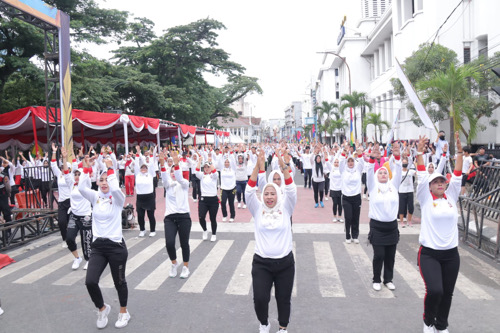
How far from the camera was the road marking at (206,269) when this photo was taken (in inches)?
242

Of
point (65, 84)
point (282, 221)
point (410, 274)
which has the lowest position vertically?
point (410, 274)

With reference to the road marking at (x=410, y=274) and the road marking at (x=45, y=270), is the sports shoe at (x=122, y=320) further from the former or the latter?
the road marking at (x=410, y=274)

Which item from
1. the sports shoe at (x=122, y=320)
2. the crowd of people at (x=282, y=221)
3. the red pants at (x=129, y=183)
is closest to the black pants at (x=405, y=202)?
the crowd of people at (x=282, y=221)

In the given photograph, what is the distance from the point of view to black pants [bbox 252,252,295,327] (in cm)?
405

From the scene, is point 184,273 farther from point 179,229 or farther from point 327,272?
point 327,272

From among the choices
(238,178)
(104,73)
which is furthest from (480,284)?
(104,73)

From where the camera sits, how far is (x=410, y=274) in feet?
21.7

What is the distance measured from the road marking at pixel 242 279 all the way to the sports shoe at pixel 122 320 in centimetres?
157

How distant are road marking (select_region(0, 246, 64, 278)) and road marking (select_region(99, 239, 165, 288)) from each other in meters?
1.98

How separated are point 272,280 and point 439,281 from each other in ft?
6.00

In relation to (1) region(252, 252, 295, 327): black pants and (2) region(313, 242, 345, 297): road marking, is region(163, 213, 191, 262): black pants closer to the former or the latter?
(2) region(313, 242, 345, 297): road marking

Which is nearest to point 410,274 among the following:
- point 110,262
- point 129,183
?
point 110,262

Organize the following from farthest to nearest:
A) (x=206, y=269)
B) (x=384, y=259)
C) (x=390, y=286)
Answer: (x=206, y=269)
(x=384, y=259)
(x=390, y=286)

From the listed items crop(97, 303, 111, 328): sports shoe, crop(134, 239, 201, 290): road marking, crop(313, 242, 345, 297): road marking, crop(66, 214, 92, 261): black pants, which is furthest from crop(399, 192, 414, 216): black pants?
crop(97, 303, 111, 328): sports shoe
